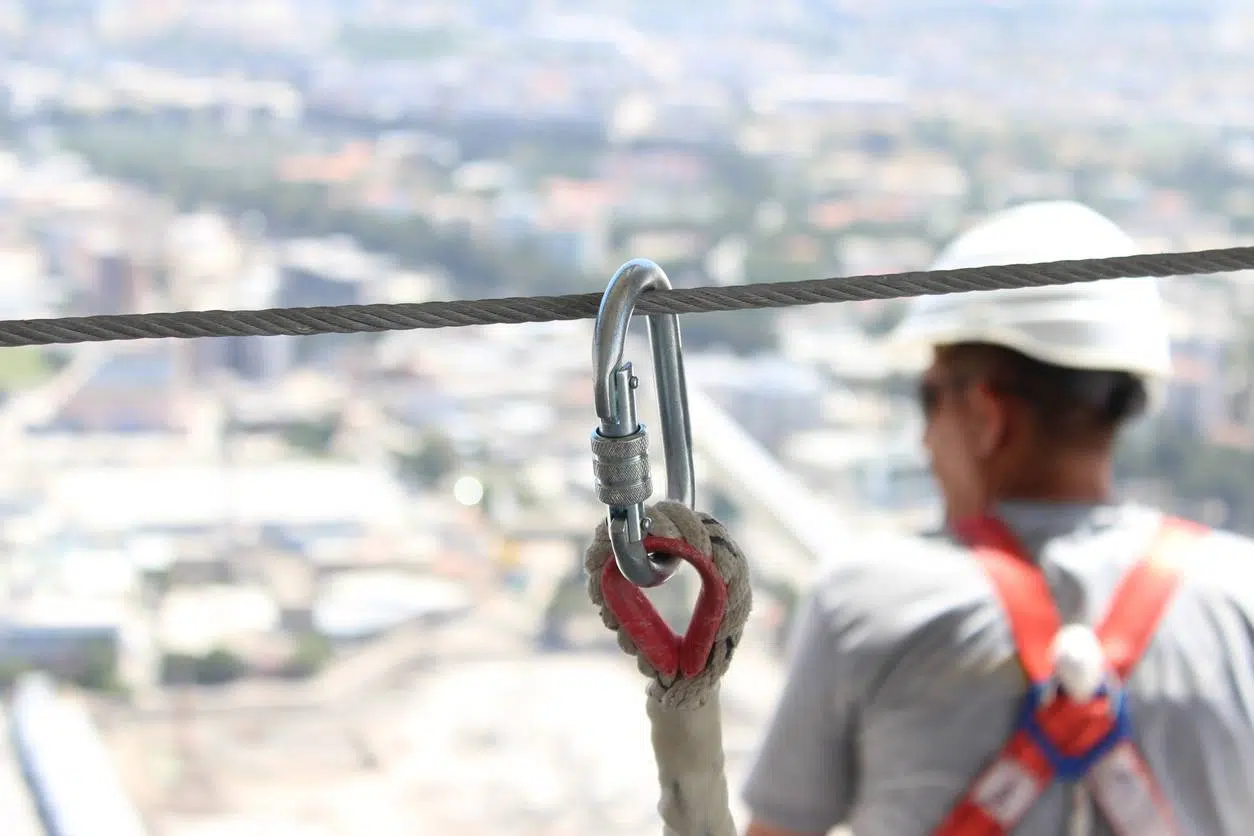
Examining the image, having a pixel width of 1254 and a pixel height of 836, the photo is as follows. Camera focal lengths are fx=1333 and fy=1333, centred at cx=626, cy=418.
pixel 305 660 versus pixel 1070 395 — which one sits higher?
pixel 1070 395

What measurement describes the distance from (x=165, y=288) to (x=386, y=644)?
4880 millimetres

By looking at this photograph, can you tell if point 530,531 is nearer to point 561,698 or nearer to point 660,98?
point 561,698

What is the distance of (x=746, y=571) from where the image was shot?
53 cm

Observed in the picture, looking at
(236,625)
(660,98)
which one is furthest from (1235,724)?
(660,98)

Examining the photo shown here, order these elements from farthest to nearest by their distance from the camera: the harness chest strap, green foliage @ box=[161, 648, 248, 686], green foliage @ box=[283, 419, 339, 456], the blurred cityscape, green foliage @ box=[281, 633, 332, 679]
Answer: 1. green foliage @ box=[283, 419, 339, 456]
2. green foliage @ box=[161, 648, 248, 686]
3. green foliage @ box=[281, 633, 332, 679]
4. the blurred cityscape
5. the harness chest strap

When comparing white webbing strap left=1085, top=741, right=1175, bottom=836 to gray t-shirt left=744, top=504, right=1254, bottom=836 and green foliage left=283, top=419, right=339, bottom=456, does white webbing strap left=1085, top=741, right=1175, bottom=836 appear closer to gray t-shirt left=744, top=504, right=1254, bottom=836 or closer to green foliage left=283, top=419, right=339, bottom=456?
gray t-shirt left=744, top=504, right=1254, bottom=836

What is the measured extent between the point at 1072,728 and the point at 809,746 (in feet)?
0.72

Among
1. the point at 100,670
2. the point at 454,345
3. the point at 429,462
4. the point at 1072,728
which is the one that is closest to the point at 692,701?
the point at 1072,728

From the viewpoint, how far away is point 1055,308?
1009mm

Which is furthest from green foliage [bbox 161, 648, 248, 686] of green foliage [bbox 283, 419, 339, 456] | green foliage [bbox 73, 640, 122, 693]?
green foliage [bbox 283, 419, 339, 456]

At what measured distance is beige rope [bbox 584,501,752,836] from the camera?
51 cm

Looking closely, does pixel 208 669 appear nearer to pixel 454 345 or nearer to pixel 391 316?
pixel 454 345

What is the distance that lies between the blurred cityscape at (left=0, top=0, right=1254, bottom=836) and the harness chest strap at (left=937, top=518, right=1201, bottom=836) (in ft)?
5.26

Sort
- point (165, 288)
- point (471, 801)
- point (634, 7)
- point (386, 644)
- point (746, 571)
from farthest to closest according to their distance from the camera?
point (634, 7) < point (165, 288) < point (386, 644) < point (471, 801) < point (746, 571)
